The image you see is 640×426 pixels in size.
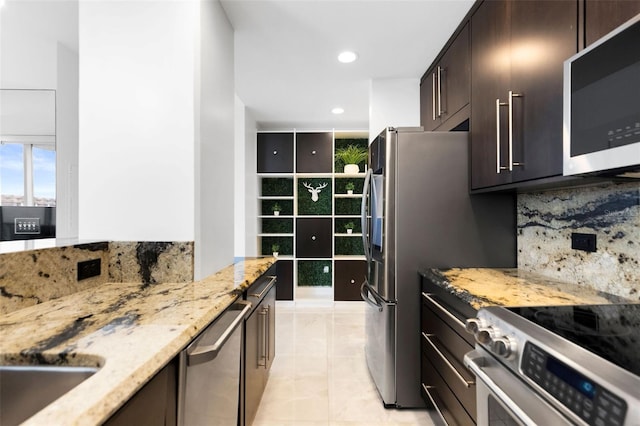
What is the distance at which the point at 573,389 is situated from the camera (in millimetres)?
658

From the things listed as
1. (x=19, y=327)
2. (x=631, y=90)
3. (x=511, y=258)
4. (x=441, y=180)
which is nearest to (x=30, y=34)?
(x=19, y=327)

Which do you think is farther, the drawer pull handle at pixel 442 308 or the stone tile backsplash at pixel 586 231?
the drawer pull handle at pixel 442 308

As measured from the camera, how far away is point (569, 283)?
5.00 feet

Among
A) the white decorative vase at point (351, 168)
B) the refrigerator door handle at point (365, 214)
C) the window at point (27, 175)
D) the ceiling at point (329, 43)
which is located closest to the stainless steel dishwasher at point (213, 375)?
the refrigerator door handle at point (365, 214)

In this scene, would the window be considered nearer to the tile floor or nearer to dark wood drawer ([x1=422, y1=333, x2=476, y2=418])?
the tile floor

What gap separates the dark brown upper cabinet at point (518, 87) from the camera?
1.19 metres

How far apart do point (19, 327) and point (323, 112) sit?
350 centimetres

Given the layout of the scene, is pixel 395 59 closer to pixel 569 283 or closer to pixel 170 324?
pixel 569 283

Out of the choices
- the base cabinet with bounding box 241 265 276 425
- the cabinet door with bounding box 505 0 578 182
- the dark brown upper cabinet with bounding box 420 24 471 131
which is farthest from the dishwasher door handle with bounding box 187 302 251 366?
the dark brown upper cabinet with bounding box 420 24 471 131

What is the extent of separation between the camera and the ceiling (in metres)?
1.92

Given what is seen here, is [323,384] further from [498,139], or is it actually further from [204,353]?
[498,139]

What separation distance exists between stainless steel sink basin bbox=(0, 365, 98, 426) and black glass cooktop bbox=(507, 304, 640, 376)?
47.3 inches

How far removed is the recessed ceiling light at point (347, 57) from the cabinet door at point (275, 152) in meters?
1.77

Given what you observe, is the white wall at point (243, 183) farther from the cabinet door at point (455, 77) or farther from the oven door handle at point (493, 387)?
the oven door handle at point (493, 387)
